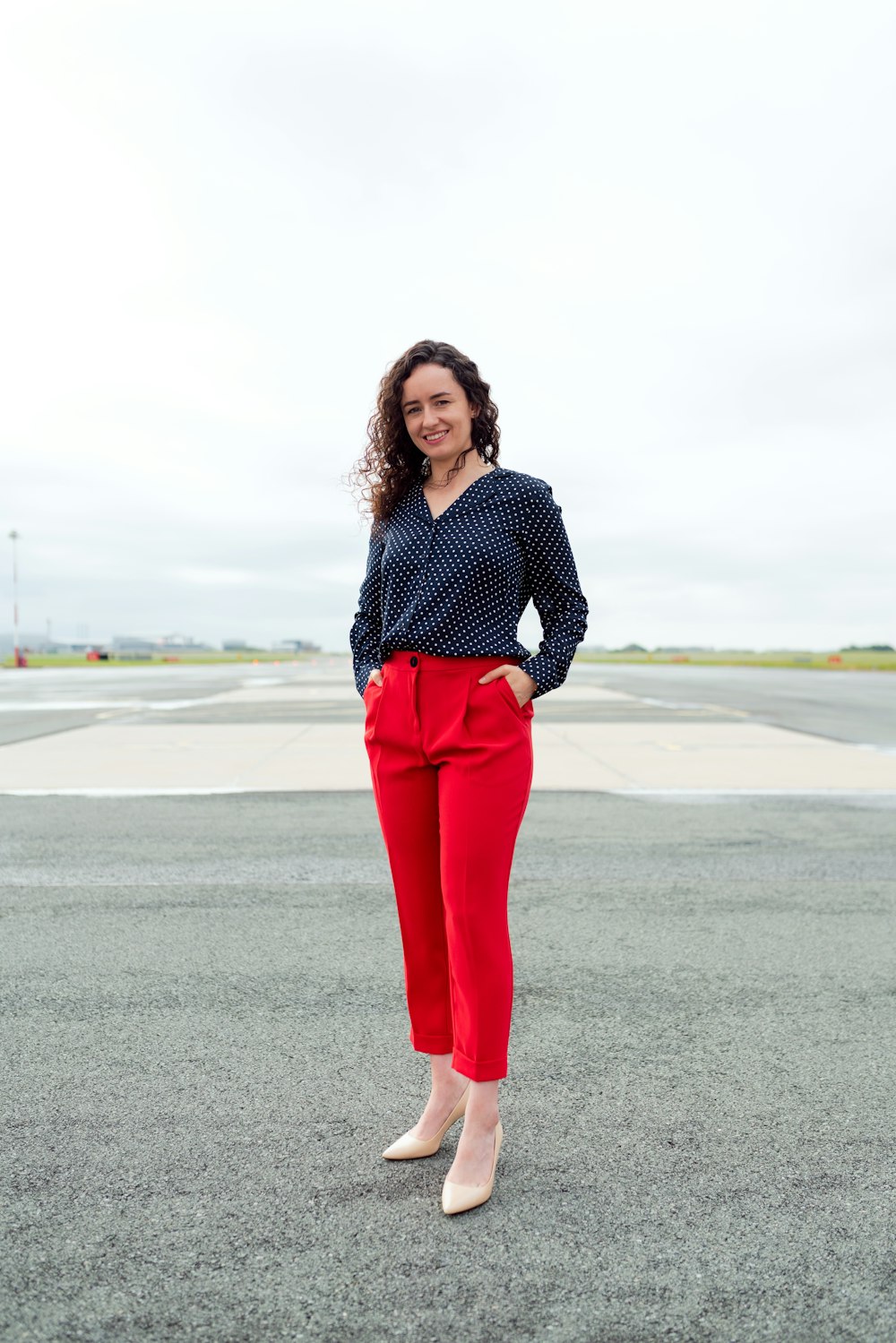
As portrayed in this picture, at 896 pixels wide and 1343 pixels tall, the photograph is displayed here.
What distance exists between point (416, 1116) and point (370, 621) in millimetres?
1392

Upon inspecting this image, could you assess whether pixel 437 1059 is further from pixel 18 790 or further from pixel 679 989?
pixel 18 790

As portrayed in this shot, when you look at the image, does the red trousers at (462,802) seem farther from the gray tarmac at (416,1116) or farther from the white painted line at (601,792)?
the white painted line at (601,792)

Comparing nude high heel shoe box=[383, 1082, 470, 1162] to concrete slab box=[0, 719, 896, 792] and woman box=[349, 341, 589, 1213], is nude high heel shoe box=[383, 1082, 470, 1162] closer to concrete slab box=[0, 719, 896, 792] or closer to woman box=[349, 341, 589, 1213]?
woman box=[349, 341, 589, 1213]

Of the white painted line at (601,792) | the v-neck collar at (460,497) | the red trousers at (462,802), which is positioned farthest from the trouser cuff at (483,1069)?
the white painted line at (601,792)

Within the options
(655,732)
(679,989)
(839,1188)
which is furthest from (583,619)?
(655,732)

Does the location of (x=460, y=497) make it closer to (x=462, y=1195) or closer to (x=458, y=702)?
(x=458, y=702)

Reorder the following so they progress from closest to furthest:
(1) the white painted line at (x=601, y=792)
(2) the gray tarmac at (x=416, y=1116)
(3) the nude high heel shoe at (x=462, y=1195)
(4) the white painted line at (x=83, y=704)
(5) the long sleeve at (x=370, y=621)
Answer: (2) the gray tarmac at (x=416, y=1116) → (3) the nude high heel shoe at (x=462, y=1195) → (5) the long sleeve at (x=370, y=621) → (1) the white painted line at (x=601, y=792) → (4) the white painted line at (x=83, y=704)

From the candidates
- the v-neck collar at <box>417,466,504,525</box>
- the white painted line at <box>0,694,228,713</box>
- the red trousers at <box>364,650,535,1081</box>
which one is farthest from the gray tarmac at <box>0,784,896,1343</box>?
the white painted line at <box>0,694,228,713</box>

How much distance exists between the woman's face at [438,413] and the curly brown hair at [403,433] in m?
0.03

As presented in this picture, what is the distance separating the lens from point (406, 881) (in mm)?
2518

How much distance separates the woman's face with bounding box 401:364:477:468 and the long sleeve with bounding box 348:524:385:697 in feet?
0.98

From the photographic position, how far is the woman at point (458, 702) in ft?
7.75

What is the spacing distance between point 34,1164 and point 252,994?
4.14 feet

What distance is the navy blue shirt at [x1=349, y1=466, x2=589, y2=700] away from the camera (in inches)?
94.3
